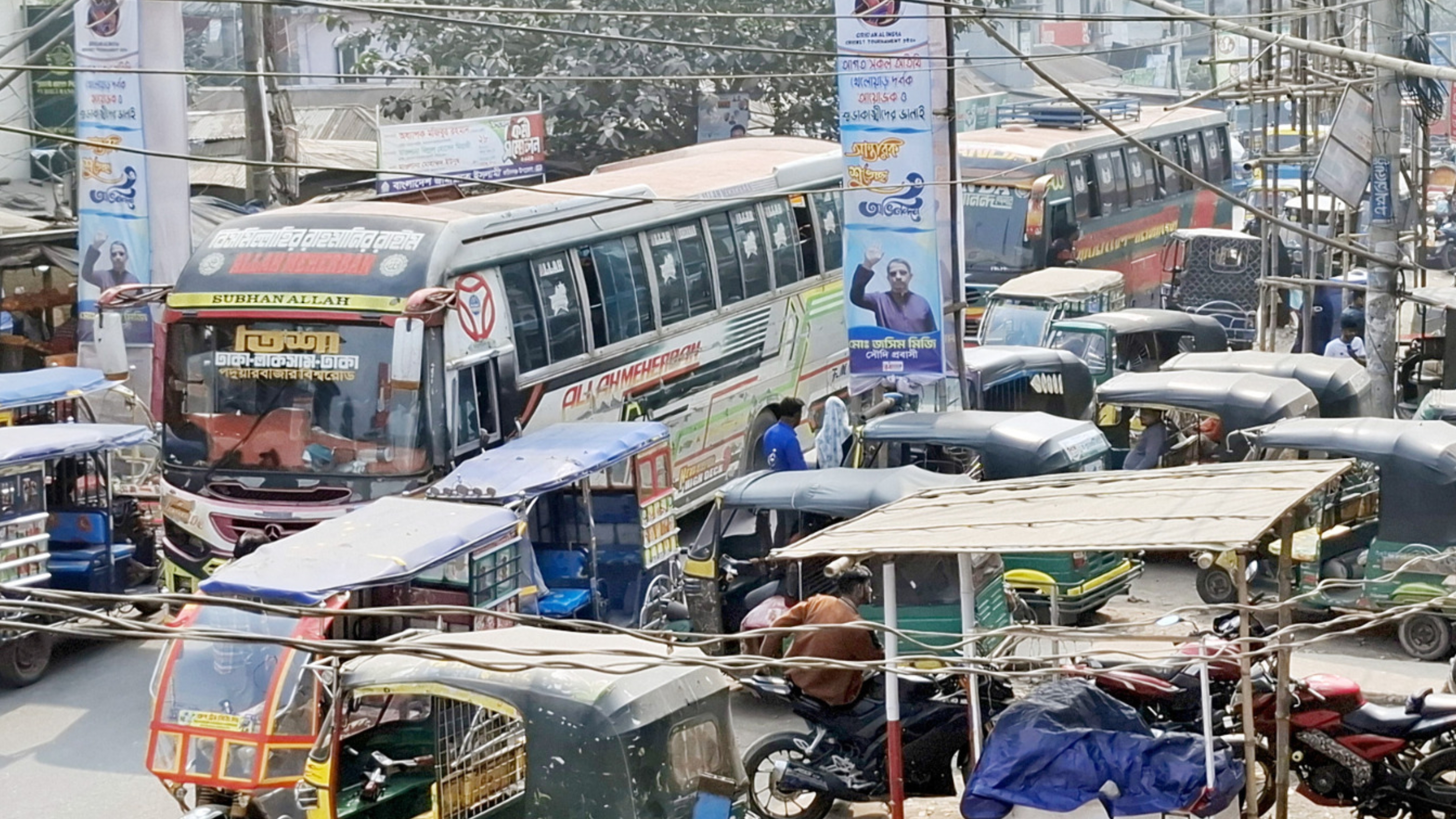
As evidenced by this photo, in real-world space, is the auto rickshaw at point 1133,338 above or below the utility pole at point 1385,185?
below

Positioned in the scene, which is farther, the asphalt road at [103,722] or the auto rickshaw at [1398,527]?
the auto rickshaw at [1398,527]

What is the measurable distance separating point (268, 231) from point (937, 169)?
4.64m

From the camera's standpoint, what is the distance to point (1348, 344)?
16.9 meters

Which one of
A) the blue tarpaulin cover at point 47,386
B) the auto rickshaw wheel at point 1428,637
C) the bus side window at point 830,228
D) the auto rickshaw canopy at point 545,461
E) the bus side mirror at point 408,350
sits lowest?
the auto rickshaw wheel at point 1428,637

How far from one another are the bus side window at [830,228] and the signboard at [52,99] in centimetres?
1140

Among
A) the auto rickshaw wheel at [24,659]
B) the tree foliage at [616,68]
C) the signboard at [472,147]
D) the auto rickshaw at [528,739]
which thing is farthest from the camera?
the tree foliage at [616,68]

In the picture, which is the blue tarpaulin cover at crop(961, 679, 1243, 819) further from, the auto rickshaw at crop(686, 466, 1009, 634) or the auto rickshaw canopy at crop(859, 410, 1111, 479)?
the auto rickshaw canopy at crop(859, 410, 1111, 479)

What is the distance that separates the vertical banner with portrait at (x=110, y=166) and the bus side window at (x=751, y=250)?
5179 millimetres

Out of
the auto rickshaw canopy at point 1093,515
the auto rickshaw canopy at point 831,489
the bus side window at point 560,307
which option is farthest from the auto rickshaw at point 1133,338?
the auto rickshaw canopy at point 1093,515

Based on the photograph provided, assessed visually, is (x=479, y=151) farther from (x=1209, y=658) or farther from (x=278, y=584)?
(x=1209, y=658)

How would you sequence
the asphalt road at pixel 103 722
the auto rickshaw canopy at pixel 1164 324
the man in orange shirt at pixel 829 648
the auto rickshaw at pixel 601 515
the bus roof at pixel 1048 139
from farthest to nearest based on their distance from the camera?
the bus roof at pixel 1048 139 < the auto rickshaw canopy at pixel 1164 324 < the auto rickshaw at pixel 601 515 < the asphalt road at pixel 103 722 < the man in orange shirt at pixel 829 648

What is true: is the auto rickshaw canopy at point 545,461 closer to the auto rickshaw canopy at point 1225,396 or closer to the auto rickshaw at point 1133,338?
the auto rickshaw canopy at point 1225,396

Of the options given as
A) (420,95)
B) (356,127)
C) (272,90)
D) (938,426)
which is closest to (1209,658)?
(938,426)

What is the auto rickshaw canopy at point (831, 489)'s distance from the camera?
10094 mm
